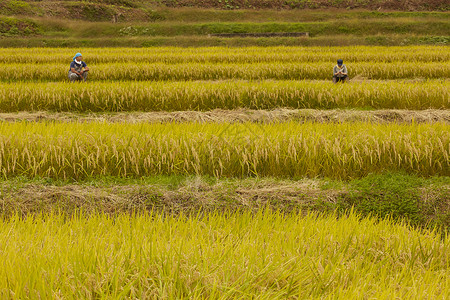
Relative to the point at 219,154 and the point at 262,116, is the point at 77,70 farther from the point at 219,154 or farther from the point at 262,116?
the point at 219,154

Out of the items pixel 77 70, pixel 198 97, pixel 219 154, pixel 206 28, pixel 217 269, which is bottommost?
pixel 219 154

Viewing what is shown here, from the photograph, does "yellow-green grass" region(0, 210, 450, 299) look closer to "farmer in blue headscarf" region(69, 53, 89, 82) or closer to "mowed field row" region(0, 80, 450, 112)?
"mowed field row" region(0, 80, 450, 112)

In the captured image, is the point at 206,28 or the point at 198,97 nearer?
the point at 198,97

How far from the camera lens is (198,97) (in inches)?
367

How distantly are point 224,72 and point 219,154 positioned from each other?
890 cm

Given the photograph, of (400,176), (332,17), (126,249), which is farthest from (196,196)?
(332,17)

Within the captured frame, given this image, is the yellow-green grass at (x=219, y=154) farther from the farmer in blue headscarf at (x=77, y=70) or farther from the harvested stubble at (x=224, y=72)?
the harvested stubble at (x=224, y=72)

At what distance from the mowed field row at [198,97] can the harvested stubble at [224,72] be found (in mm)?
3923

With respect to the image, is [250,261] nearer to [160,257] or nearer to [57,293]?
[160,257]

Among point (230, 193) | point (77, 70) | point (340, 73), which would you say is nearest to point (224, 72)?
point (340, 73)

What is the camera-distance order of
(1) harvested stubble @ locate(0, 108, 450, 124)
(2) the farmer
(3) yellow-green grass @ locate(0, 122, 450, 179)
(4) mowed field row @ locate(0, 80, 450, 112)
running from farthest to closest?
1. (2) the farmer
2. (4) mowed field row @ locate(0, 80, 450, 112)
3. (1) harvested stubble @ locate(0, 108, 450, 124)
4. (3) yellow-green grass @ locate(0, 122, 450, 179)

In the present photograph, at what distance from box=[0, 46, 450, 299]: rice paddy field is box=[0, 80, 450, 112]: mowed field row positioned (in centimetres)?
4

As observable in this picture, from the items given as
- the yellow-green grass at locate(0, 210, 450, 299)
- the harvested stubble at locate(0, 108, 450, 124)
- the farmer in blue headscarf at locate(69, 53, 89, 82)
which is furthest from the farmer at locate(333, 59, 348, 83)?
the yellow-green grass at locate(0, 210, 450, 299)

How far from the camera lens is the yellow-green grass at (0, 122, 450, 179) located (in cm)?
492
